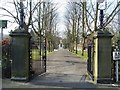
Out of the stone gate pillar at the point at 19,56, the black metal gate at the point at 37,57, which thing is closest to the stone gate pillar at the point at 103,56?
the stone gate pillar at the point at 19,56

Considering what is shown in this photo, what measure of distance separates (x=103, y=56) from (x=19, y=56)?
384 cm

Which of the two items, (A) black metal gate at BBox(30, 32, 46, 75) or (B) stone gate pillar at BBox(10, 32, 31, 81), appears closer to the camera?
(B) stone gate pillar at BBox(10, 32, 31, 81)

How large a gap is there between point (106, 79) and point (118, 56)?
1175 mm

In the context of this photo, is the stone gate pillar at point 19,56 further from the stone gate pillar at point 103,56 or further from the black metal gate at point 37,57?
the stone gate pillar at point 103,56

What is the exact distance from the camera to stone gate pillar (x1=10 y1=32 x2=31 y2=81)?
43.5 ft

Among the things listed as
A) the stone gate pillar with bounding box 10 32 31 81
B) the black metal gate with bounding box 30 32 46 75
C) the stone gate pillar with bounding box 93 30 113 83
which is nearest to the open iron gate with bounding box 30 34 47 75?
the black metal gate with bounding box 30 32 46 75

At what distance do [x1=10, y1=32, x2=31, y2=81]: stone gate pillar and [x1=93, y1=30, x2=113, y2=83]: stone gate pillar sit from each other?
3263mm

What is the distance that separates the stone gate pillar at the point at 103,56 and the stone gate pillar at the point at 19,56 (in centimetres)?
326

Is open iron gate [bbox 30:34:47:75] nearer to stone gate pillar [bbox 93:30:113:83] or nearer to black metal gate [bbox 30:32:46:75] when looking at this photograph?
black metal gate [bbox 30:32:46:75]

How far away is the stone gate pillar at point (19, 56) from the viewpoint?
1325 cm

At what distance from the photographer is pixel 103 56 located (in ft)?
42.9

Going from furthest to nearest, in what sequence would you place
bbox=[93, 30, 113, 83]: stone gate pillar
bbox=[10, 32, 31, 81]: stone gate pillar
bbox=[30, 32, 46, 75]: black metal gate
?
bbox=[30, 32, 46, 75]: black metal gate → bbox=[10, 32, 31, 81]: stone gate pillar → bbox=[93, 30, 113, 83]: stone gate pillar

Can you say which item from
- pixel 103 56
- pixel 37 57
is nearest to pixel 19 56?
pixel 103 56

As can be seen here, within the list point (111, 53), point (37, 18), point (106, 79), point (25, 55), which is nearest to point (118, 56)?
point (111, 53)
